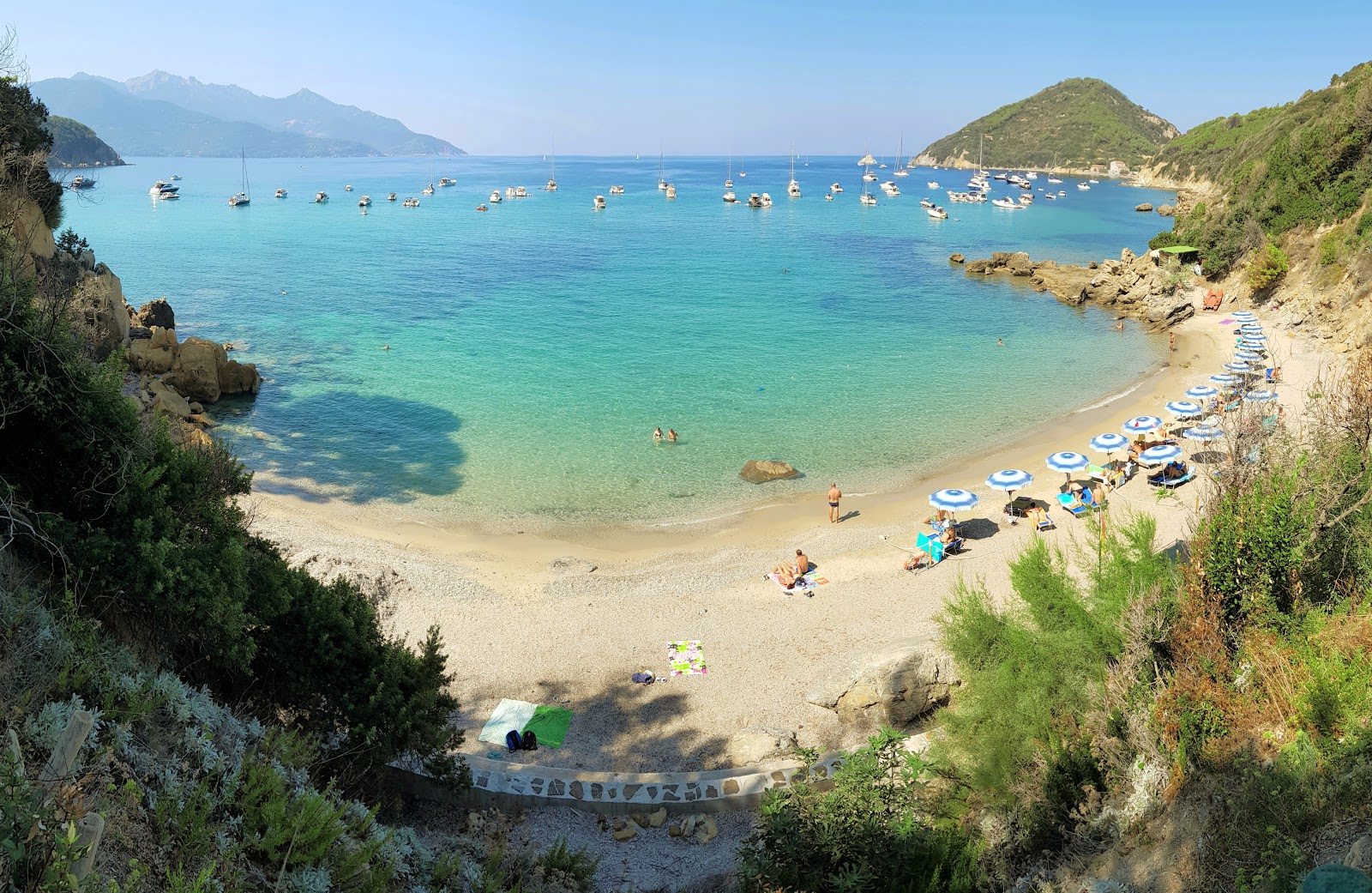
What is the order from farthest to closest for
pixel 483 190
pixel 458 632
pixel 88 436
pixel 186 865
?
pixel 483 190
pixel 458 632
pixel 88 436
pixel 186 865

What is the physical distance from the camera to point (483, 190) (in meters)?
142

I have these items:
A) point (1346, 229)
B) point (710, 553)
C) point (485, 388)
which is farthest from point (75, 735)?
point (1346, 229)

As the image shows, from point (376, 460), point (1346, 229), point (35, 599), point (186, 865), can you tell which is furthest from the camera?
point (1346, 229)

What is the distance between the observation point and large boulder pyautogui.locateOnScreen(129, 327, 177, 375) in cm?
2947

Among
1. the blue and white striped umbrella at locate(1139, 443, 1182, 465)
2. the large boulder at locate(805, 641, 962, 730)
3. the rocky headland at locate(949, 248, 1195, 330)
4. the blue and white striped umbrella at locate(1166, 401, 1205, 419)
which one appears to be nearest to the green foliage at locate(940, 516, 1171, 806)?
the large boulder at locate(805, 641, 962, 730)

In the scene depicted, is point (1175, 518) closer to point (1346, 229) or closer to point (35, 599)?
point (35, 599)

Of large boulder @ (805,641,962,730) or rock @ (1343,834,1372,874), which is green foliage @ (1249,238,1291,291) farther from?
rock @ (1343,834,1372,874)

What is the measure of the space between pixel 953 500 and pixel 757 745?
976cm

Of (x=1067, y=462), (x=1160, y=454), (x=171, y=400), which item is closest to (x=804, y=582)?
(x=1067, y=462)

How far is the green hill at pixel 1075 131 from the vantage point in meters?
167

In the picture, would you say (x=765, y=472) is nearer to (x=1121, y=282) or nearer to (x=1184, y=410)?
(x=1184, y=410)

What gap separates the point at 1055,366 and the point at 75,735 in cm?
3706

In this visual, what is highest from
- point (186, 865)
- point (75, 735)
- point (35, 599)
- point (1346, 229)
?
point (1346, 229)

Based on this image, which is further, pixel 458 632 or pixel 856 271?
pixel 856 271
